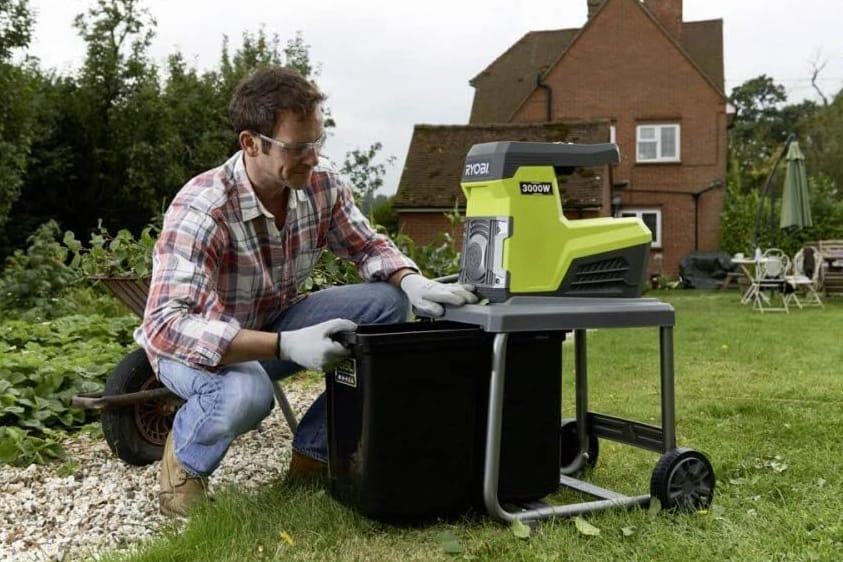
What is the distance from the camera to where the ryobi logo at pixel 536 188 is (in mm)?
2438

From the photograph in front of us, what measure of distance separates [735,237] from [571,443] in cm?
1682

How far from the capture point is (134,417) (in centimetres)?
314

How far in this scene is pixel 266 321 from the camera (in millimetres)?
2801

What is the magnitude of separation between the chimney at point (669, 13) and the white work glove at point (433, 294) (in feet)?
63.9

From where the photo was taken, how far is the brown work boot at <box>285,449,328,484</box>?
2.79 metres

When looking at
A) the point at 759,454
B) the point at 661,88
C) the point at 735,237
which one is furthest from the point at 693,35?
the point at 759,454

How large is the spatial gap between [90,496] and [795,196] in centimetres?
1199

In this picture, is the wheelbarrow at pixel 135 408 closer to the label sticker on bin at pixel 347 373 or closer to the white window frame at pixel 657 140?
the label sticker on bin at pixel 347 373

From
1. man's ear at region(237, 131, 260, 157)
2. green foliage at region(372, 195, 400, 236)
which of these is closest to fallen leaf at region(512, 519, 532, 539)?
man's ear at region(237, 131, 260, 157)

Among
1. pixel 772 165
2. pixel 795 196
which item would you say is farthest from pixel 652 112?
pixel 772 165

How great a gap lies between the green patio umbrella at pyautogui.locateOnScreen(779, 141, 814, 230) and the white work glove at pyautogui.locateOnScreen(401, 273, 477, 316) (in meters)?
11.3

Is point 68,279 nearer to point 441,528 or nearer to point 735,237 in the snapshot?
point 441,528

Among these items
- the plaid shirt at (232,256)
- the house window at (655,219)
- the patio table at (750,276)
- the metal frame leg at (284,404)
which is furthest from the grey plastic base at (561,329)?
the house window at (655,219)

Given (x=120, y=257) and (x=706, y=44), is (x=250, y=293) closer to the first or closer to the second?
(x=120, y=257)
